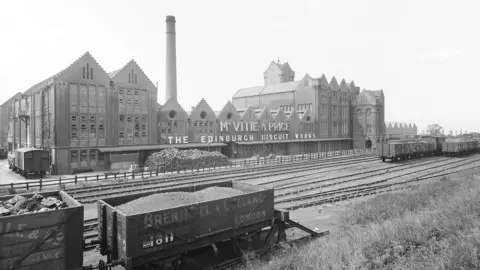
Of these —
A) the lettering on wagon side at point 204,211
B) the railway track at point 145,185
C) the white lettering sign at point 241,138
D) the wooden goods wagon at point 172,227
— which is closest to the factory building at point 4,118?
the white lettering sign at point 241,138

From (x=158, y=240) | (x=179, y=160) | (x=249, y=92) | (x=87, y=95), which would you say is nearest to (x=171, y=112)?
(x=179, y=160)

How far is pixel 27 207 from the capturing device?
8406 millimetres

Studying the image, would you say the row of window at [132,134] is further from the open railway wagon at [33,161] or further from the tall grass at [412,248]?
the tall grass at [412,248]

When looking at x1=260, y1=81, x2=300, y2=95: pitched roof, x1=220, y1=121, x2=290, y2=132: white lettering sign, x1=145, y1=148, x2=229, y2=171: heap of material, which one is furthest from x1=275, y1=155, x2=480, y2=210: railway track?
x1=260, y1=81, x2=300, y2=95: pitched roof

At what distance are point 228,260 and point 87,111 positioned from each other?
107ft

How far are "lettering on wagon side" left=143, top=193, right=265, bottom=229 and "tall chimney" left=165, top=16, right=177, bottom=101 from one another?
48207 millimetres

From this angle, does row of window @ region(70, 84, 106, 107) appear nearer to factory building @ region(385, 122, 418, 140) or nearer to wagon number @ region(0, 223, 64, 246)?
wagon number @ region(0, 223, 64, 246)

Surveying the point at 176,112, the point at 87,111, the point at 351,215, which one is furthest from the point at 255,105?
the point at 351,215

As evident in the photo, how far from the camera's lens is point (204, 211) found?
9688mm

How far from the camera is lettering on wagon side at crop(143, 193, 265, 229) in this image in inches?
343

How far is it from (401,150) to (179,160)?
30.8m

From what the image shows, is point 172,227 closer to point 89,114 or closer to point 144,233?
point 144,233

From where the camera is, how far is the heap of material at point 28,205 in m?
8.07

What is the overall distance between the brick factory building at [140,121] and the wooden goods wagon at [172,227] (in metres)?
29.3
